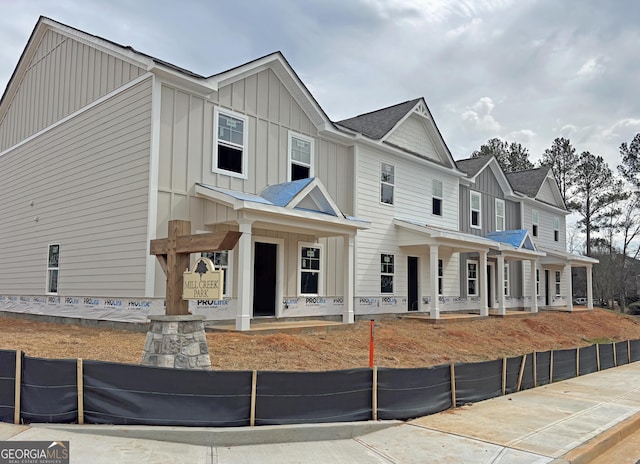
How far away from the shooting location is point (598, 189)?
4694 centimetres

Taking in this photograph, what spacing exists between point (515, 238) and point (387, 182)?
8186 millimetres

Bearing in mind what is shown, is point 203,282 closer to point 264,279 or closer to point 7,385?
point 7,385

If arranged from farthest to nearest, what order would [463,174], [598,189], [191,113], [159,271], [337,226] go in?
1. [598,189]
2. [463,174]
3. [337,226]
4. [191,113]
5. [159,271]

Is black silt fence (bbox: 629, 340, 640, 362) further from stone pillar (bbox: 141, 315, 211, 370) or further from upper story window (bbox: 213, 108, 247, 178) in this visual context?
stone pillar (bbox: 141, 315, 211, 370)

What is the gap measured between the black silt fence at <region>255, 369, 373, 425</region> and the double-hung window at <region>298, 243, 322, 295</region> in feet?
27.2

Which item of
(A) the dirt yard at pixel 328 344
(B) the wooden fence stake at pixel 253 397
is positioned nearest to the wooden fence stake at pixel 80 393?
(B) the wooden fence stake at pixel 253 397

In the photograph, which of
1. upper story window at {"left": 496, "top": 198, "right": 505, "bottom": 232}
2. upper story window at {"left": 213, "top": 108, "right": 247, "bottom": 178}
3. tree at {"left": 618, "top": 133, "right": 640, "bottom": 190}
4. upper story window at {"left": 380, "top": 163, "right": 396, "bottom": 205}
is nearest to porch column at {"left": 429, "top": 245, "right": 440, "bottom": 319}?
upper story window at {"left": 380, "top": 163, "right": 396, "bottom": 205}

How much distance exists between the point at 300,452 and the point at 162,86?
921cm

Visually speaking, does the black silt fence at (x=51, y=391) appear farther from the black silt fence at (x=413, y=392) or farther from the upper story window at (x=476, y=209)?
the upper story window at (x=476, y=209)

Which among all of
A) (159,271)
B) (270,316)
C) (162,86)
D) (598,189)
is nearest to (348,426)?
(159,271)

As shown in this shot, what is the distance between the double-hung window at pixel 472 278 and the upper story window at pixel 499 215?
337 centimetres

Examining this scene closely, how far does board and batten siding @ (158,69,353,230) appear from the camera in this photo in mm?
12336

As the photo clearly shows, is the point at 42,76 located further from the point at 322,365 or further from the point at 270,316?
the point at 322,365

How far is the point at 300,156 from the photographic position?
51.8 feet
